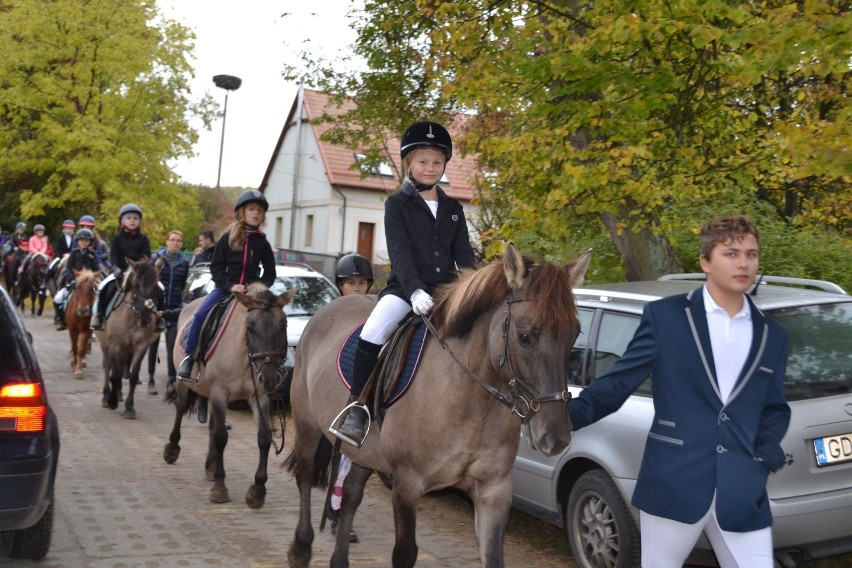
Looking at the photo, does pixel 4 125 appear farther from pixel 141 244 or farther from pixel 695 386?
pixel 695 386

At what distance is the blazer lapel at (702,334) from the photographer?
3.68m

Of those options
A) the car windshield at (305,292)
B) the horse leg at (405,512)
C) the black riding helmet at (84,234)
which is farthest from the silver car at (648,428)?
the black riding helmet at (84,234)

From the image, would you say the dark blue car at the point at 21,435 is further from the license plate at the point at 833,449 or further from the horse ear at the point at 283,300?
the license plate at the point at 833,449

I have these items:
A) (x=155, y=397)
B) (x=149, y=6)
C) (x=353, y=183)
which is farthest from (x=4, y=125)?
(x=155, y=397)

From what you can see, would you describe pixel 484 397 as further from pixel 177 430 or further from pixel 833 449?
pixel 177 430

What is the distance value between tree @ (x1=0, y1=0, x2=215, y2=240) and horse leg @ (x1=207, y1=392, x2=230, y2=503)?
3114 centimetres

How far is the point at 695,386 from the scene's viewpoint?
3713mm

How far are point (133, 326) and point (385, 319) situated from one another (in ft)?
27.6

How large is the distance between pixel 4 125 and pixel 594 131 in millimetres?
37486

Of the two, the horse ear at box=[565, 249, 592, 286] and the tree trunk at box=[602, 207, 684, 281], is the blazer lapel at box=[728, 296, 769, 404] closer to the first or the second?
the horse ear at box=[565, 249, 592, 286]

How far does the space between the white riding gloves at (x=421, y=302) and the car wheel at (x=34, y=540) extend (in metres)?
2.75

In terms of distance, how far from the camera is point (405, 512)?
4.91m

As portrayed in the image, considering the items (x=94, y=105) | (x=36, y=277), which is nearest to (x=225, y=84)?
(x=94, y=105)

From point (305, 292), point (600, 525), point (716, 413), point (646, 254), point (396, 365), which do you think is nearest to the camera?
point (716, 413)
